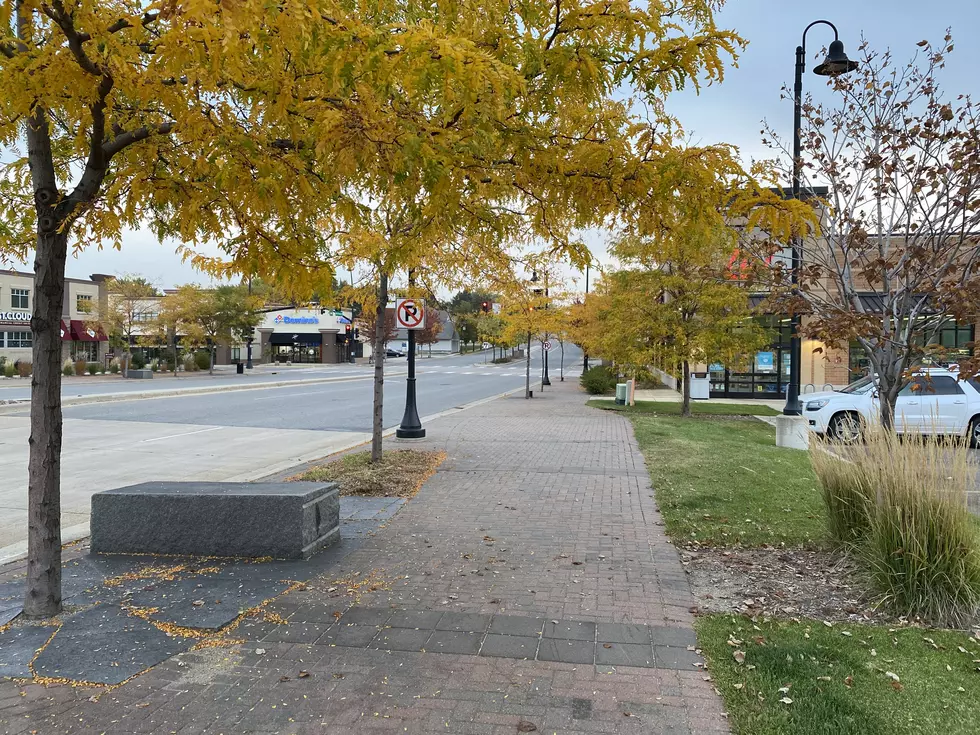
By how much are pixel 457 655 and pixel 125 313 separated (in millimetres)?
45389

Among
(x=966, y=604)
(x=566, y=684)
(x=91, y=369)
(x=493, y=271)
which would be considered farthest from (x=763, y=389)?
(x=91, y=369)

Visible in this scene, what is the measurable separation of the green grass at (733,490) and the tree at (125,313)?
38.3 m

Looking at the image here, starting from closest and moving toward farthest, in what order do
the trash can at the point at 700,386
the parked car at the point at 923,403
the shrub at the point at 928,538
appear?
the shrub at the point at 928,538
the parked car at the point at 923,403
the trash can at the point at 700,386

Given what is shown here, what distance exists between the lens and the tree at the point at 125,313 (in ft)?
140

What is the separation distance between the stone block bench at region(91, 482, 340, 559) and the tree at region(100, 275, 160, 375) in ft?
134

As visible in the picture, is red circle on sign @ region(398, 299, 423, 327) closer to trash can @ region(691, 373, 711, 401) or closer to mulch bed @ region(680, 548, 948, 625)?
mulch bed @ region(680, 548, 948, 625)

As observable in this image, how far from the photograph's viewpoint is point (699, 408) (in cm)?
2248

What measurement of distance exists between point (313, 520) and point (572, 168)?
3508 mm

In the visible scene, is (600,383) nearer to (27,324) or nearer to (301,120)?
(301,120)

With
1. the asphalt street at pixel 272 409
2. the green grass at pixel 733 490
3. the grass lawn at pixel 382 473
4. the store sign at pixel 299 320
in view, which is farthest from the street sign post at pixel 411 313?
the store sign at pixel 299 320

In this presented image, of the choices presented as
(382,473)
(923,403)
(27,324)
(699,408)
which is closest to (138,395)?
(699,408)

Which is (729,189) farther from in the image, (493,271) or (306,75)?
(493,271)

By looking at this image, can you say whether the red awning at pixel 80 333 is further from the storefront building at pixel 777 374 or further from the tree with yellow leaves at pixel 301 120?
the tree with yellow leaves at pixel 301 120

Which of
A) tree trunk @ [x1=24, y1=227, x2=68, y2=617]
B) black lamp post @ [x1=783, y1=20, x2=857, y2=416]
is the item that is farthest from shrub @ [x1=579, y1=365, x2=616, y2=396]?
tree trunk @ [x1=24, y1=227, x2=68, y2=617]
